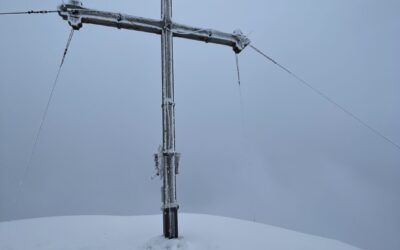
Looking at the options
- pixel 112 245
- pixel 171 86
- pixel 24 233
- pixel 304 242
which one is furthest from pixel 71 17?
pixel 304 242

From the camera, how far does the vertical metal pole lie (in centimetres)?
619

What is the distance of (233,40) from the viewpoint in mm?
8242

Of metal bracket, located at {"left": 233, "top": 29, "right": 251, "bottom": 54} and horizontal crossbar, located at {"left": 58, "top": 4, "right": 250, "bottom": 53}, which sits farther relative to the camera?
metal bracket, located at {"left": 233, "top": 29, "right": 251, "bottom": 54}

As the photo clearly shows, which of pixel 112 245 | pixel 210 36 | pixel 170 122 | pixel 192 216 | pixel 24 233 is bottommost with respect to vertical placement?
pixel 112 245

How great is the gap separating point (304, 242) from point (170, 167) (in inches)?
152

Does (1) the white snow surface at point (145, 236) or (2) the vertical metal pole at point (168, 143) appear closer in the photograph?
(1) the white snow surface at point (145, 236)

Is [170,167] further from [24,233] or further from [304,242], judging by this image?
[24,233]

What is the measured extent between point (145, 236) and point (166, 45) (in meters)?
4.71

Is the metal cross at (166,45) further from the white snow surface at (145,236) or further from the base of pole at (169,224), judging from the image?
the white snow surface at (145,236)

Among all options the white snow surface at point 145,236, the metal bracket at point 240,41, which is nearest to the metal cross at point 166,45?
the metal bracket at point 240,41

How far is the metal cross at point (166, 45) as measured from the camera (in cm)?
625

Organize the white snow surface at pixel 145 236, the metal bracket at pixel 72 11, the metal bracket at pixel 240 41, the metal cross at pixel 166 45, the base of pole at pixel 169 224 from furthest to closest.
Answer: the metal bracket at pixel 240 41 < the metal bracket at pixel 72 11 < the metal cross at pixel 166 45 < the base of pole at pixel 169 224 < the white snow surface at pixel 145 236

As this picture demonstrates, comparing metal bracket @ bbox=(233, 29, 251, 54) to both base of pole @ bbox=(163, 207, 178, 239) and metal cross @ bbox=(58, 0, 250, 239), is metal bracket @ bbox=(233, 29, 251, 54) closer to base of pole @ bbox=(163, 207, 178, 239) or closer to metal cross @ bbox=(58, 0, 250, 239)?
metal cross @ bbox=(58, 0, 250, 239)

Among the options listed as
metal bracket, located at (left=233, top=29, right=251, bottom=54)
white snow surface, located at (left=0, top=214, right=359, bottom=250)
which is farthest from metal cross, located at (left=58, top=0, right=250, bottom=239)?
white snow surface, located at (left=0, top=214, right=359, bottom=250)
